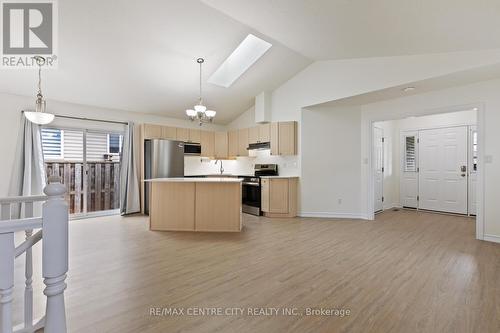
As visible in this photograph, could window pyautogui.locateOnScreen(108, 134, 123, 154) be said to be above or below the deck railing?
above

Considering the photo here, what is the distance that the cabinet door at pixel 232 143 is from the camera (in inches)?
287

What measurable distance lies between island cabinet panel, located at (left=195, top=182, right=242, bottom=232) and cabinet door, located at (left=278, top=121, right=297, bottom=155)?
6.55ft

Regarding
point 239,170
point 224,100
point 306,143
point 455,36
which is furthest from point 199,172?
point 455,36

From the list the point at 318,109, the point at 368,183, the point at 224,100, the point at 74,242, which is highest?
the point at 224,100

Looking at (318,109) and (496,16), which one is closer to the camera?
(496,16)

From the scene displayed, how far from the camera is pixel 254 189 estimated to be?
241 inches

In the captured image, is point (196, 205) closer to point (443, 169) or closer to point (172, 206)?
point (172, 206)

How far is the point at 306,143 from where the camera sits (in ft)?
19.0

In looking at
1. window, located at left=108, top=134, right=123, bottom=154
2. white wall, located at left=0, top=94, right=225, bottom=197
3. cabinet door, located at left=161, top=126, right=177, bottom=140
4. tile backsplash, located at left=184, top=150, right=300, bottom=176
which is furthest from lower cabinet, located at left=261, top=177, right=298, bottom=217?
white wall, located at left=0, top=94, right=225, bottom=197

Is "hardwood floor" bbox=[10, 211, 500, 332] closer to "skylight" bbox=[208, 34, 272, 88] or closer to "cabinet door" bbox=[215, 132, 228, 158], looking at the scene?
"skylight" bbox=[208, 34, 272, 88]

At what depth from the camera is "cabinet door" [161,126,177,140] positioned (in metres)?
6.39

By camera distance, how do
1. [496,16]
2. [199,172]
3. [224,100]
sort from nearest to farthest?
[496,16] → [224,100] → [199,172]

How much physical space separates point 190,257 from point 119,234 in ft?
6.03

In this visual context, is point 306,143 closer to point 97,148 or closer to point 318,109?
point 318,109
